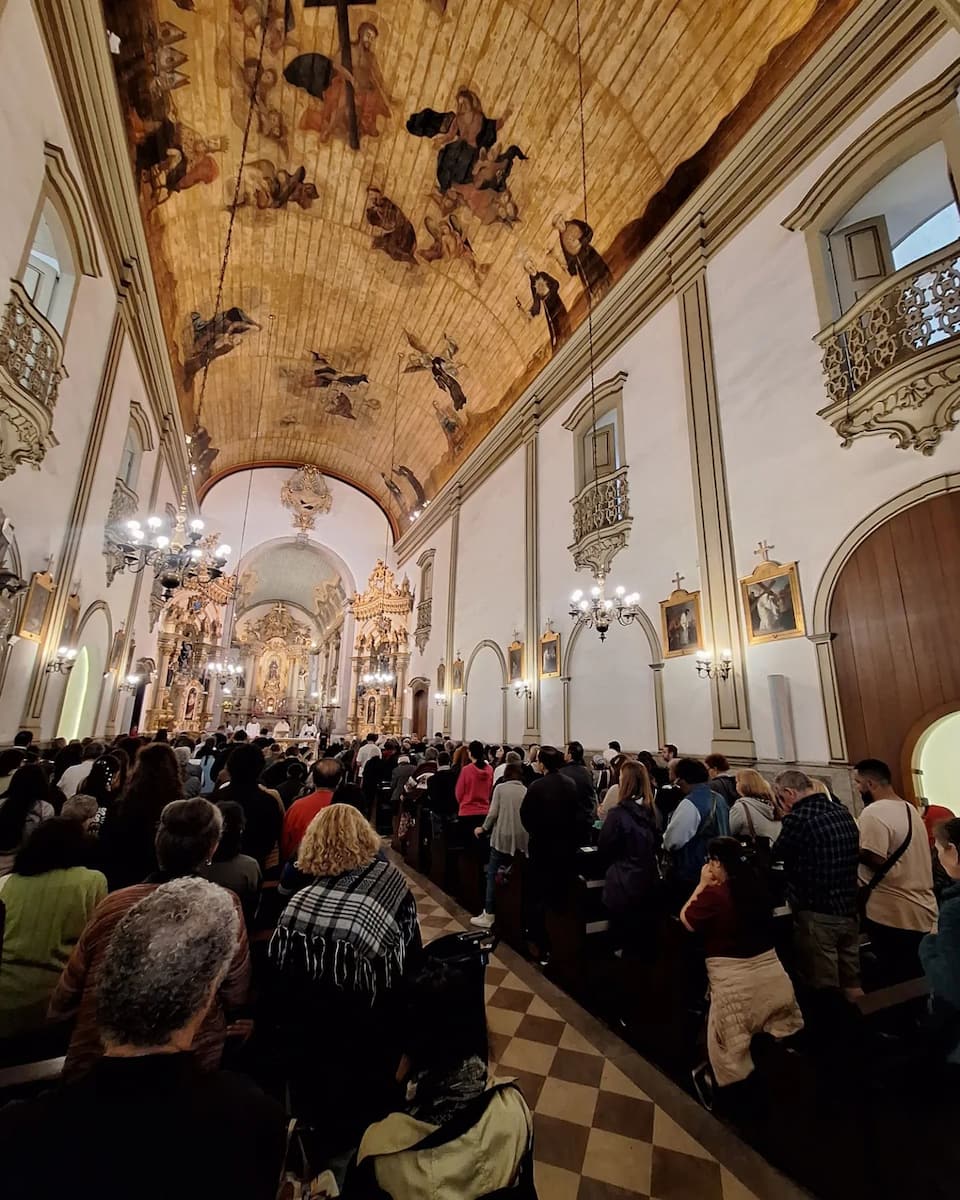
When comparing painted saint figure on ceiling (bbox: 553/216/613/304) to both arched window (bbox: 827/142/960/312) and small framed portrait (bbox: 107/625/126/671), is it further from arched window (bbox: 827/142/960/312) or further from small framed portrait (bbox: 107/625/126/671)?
small framed portrait (bbox: 107/625/126/671)

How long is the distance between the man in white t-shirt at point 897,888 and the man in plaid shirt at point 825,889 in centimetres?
32

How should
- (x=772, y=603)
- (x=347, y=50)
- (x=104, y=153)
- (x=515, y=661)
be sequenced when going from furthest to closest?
(x=515, y=661) → (x=347, y=50) → (x=104, y=153) → (x=772, y=603)

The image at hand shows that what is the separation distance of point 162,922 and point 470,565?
13720 mm

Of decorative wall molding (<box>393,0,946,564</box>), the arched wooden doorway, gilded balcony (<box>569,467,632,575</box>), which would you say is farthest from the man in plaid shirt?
decorative wall molding (<box>393,0,946,564</box>)

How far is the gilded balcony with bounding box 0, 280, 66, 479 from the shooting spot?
4969mm

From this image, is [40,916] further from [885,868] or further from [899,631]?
[899,631]

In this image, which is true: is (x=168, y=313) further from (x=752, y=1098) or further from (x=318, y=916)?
(x=752, y=1098)

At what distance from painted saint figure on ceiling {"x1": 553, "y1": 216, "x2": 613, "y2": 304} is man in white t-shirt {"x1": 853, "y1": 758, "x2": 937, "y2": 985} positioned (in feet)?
30.7

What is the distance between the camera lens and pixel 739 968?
7.40 feet

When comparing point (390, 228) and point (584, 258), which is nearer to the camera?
point (584, 258)

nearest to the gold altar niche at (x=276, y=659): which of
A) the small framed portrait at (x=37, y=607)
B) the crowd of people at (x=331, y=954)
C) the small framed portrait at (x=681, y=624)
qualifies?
the small framed portrait at (x=37, y=607)

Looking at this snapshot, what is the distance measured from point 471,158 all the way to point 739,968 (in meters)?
11.4

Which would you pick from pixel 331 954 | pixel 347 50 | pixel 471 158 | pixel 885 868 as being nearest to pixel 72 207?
pixel 347 50

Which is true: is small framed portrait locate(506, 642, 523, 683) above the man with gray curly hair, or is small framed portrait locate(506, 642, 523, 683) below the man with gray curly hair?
above
